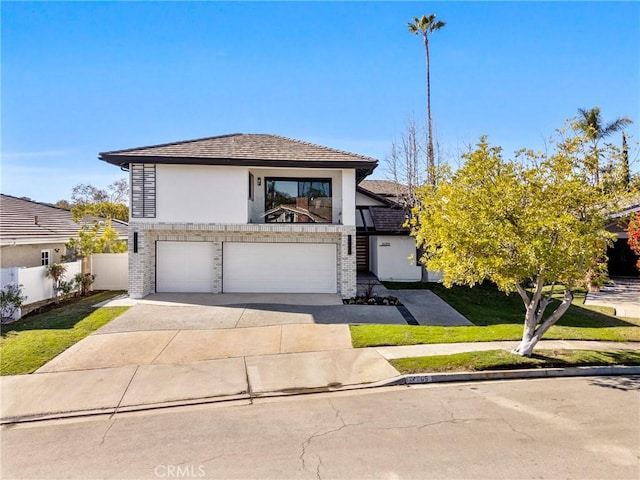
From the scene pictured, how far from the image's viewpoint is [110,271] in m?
18.3

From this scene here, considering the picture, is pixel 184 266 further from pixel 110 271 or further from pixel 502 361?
pixel 502 361

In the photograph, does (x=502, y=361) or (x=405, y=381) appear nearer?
(x=405, y=381)

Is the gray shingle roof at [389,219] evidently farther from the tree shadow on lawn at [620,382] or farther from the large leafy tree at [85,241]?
the large leafy tree at [85,241]

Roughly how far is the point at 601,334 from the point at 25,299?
17.7 m

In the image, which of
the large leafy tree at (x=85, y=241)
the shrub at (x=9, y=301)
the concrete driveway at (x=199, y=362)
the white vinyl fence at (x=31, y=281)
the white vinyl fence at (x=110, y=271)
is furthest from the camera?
the white vinyl fence at (x=110, y=271)

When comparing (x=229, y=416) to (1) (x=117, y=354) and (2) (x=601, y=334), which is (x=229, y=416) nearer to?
(1) (x=117, y=354)

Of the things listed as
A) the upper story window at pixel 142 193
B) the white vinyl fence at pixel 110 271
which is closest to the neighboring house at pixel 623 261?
the upper story window at pixel 142 193

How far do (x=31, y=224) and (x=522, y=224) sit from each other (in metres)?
18.9

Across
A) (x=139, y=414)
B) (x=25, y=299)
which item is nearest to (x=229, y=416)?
(x=139, y=414)

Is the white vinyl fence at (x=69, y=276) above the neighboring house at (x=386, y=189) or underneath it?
underneath

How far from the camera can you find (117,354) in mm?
9719

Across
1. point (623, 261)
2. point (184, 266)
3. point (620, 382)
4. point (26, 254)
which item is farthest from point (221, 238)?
point (623, 261)

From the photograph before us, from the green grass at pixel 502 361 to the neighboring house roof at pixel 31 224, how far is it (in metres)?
13.8

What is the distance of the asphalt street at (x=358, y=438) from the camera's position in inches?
194
